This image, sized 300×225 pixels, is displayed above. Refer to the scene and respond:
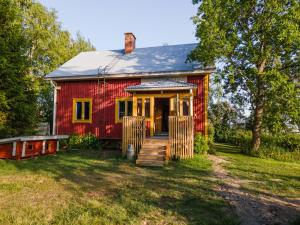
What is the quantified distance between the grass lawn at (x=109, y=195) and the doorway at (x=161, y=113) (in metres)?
5.99

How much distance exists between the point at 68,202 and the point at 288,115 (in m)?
12.9

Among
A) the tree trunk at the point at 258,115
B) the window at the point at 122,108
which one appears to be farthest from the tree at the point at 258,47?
the window at the point at 122,108

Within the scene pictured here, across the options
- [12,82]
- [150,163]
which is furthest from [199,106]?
[12,82]

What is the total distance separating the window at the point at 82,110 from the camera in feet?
51.3

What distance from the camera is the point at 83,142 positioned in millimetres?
14906

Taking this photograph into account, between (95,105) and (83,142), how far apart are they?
2.45 metres

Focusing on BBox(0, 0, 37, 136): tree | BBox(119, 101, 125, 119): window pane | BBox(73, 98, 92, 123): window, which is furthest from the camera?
BBox(73, 98, 92, 123): window

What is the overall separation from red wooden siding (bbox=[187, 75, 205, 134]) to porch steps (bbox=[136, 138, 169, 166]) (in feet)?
10.6

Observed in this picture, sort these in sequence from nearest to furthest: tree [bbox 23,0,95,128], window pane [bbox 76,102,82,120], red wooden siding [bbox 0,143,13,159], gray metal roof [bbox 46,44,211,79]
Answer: red wooden siding [bbox 0,143,13,159]
gray metal roof [bbox 46,44,211,79]
window pane [bbox 76,102,82,120]
tree [bbox 23,0,95,128]

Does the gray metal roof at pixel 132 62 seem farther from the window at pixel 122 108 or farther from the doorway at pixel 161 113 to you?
the doorway at pixel 161 113

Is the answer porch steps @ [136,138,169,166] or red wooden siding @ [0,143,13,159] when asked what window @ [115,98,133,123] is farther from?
red wooden siding @ [0,143,13,159]

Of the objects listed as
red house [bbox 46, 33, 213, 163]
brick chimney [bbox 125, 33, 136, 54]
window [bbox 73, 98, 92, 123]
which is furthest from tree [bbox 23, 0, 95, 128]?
brick chimney [bbox 125, 33, 136, 54]

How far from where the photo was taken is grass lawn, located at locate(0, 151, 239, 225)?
4.49m

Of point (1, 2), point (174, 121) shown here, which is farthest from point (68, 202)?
point (1, 2)
